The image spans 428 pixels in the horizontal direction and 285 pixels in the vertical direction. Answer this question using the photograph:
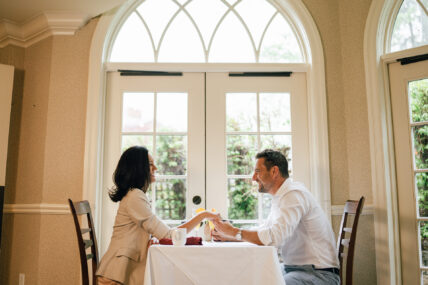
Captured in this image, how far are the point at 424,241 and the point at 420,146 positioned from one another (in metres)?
0.67

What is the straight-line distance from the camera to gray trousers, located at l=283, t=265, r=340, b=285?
6.35 feet

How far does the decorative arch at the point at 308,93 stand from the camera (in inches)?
115

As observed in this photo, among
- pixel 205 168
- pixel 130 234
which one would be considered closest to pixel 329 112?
pixel 205 168

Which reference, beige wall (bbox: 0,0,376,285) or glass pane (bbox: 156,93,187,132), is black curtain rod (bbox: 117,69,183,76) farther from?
beige wall (bbox: 0,0,376,285)

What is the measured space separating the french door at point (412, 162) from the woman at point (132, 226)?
145 centimetres

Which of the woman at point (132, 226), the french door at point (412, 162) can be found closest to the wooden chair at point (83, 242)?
the woman at point (132, 226)

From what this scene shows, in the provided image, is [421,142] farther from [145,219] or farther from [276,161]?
[145,219]

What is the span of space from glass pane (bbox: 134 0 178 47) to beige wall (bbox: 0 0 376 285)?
46 cm

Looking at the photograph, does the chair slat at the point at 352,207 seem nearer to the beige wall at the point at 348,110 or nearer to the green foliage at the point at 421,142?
the beige wall at the point at 348,110

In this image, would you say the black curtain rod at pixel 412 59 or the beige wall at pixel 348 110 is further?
the beige wall at pixel 348 110

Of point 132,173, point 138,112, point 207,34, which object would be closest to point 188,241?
point 132,173

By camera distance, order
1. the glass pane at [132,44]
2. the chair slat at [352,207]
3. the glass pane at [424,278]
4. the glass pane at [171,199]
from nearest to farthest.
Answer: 1. the chair slat at [352,207]
2. the glass pane at [424,278]
3. the glass pane at [171,199]
4. the glass pane at [132,44]

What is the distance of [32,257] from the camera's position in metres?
2.93

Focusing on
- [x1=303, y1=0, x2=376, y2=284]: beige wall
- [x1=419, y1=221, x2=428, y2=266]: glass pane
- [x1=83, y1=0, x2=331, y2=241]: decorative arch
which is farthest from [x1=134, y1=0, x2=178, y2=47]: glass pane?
[x1=419, y1=221, x2=428, y2=266]: glass pane
